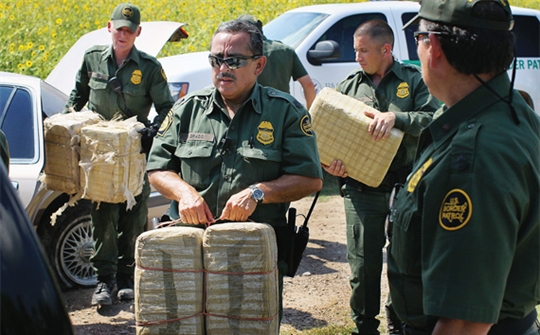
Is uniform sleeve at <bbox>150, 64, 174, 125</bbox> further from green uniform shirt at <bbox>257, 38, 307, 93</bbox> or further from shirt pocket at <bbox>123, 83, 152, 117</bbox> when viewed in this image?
green uniform shirt at <bbox>257, 38, 307, 93</bbox>

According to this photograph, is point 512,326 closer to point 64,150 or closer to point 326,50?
point 64,150

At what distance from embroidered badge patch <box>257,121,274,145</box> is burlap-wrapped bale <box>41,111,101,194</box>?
7.29 ft

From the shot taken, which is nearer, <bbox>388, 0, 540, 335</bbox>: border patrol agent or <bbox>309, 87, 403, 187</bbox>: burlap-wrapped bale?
<bbox>388, 0, 540, 335</bbox>: border patrol agent

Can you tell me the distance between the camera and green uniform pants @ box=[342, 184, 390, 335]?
5.01 meters

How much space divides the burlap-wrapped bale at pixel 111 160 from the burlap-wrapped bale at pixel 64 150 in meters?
0.09

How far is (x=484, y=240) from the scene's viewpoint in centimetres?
204

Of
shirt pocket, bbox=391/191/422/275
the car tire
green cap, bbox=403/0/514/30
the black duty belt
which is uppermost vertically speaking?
green cap, bbox=403/0/514/30

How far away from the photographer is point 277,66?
7.16 metres

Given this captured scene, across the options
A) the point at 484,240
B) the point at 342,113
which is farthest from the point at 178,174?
the point at 484,240

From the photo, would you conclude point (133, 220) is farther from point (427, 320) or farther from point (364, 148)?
point (427, 320)

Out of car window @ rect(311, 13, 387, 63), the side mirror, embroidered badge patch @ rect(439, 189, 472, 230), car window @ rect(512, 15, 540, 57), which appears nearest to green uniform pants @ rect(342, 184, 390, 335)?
embroidered badge patch @ rect(439, 189, 472, 230)

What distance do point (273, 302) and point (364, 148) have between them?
67.8 inches

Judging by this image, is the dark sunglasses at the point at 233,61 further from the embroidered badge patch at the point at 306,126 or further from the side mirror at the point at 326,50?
the side mirror at the point at 326,50

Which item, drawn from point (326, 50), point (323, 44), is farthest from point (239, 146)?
point (323, 44)
